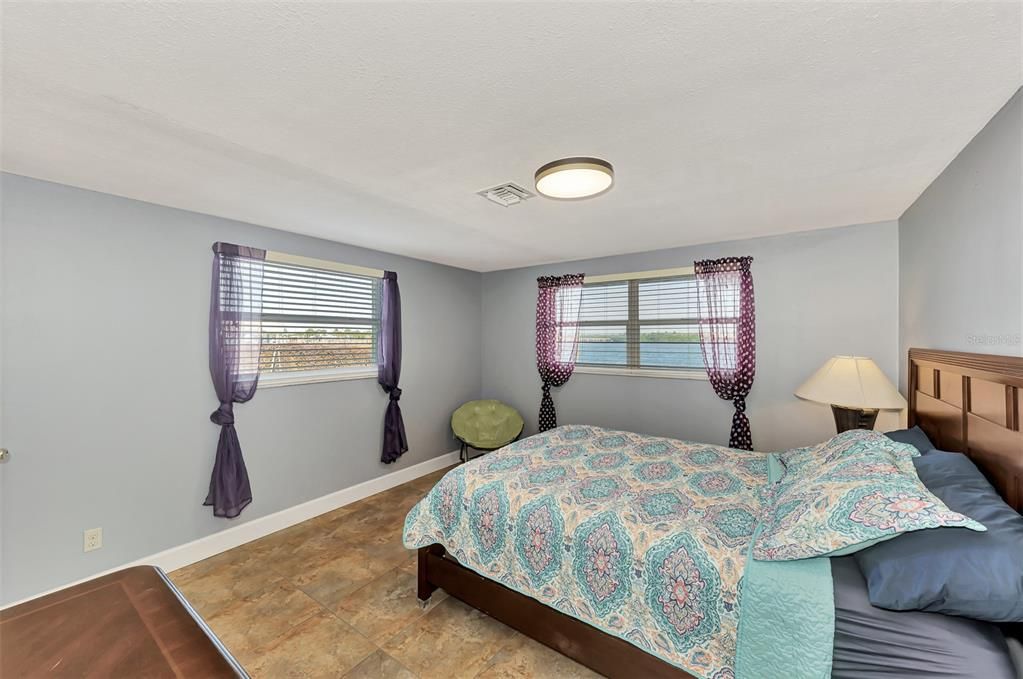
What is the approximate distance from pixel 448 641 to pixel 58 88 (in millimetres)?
2748

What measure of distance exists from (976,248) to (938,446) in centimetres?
104

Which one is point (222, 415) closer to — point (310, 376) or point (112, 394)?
point (112, 394)

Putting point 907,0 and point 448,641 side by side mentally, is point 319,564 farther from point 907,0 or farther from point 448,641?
point 907,0

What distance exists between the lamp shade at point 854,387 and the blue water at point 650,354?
1083 millimetres

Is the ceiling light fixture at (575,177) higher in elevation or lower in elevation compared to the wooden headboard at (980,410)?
higher

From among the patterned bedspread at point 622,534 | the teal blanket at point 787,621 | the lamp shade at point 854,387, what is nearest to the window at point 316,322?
the patterned bedspread at point 622,534

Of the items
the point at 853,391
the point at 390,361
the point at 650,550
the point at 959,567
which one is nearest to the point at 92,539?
the point at 390,361

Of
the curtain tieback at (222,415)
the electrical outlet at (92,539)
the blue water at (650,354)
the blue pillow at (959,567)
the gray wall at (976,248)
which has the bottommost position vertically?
the electrical outlet at (92,539)

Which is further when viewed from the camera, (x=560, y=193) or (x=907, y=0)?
(x=560, y=193)

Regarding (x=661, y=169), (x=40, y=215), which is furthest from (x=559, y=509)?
(x=40, y=215)

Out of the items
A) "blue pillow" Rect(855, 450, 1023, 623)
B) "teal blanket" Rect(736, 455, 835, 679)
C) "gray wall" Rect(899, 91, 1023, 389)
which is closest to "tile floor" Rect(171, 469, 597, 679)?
"teal blanket" Rect(736, 455, 835, 679)

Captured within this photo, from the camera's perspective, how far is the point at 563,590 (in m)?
1.85

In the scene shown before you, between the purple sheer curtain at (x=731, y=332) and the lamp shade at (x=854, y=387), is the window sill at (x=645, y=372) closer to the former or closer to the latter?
the purple sheer curtain at (x=731, y=332)

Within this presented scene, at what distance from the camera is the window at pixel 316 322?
3186 millimetres
